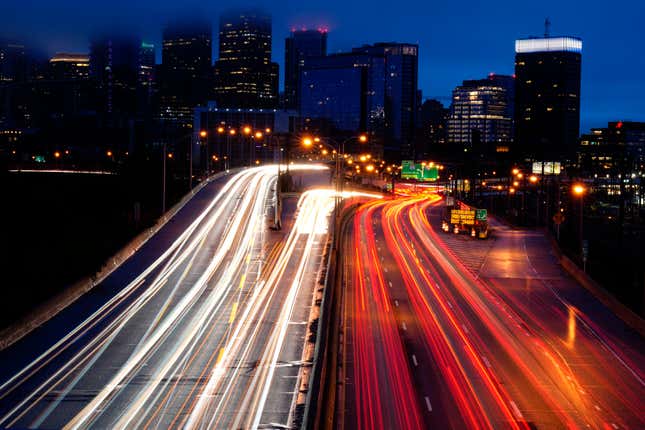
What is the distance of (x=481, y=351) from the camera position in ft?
91.2

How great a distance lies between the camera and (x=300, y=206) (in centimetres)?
7694

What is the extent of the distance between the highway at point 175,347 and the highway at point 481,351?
7.70 feet

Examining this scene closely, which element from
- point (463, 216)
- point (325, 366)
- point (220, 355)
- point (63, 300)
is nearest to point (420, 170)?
point (463, 216)

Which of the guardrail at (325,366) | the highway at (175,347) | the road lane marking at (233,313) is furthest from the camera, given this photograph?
the road lane marking at (233,313)

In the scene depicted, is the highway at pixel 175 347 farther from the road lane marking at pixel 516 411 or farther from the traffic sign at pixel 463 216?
the traffic sign at pixel 463 216

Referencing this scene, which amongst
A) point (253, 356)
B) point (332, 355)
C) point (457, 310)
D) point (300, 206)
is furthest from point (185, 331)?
point (300, 206)

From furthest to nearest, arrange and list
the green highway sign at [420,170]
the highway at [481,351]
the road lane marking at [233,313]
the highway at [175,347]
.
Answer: the green highway sign at [420,170]
the road lane marking at [233,313]
the highway at [481,351]
the highway at [175,347]

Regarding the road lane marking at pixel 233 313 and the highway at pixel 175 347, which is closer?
the highway at pixel 175 347

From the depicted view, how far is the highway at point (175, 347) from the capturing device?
19.7 m

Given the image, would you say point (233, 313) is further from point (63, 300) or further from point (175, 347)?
point (63, 300)

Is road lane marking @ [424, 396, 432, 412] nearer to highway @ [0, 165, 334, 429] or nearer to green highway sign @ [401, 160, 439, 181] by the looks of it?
highway @ [0, 165, 334, 429]

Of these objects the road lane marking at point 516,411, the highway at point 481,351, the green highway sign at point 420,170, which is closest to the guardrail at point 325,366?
the highway at point 481,351

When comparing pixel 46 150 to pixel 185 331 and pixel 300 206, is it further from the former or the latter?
pixel 185 331

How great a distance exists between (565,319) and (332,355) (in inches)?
549
